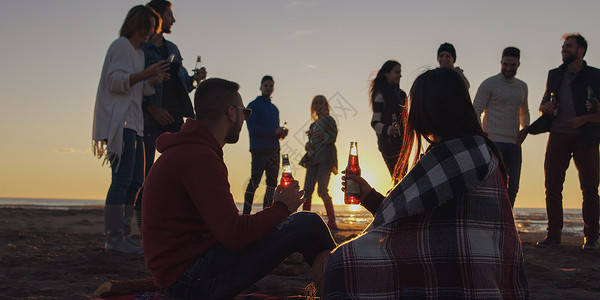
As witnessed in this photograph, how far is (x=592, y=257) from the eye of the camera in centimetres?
570

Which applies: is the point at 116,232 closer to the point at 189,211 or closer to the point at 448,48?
the point at 189,211

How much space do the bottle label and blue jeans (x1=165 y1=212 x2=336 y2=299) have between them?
692 millimetres

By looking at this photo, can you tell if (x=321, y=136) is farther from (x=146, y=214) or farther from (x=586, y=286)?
(x=146, y=214)

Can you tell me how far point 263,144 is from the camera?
796 centimetres

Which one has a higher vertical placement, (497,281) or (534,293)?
(497,281)

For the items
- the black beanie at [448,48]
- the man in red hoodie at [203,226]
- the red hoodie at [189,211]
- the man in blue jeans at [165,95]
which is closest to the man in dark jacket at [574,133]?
the black beanie at [448,48]

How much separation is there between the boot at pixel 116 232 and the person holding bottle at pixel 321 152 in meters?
3.80

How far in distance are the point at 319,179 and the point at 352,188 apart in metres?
5.30

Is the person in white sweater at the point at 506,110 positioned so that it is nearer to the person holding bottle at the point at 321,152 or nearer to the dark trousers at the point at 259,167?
the person holding bottle at the point at 321,152

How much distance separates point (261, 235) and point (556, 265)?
3.90m

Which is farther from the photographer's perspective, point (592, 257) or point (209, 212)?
point (592, 257)

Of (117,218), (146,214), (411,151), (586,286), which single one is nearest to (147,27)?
(117,218)

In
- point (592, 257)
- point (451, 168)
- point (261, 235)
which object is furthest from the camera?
point (592, 257)

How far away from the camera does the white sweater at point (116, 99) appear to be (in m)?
4.79
